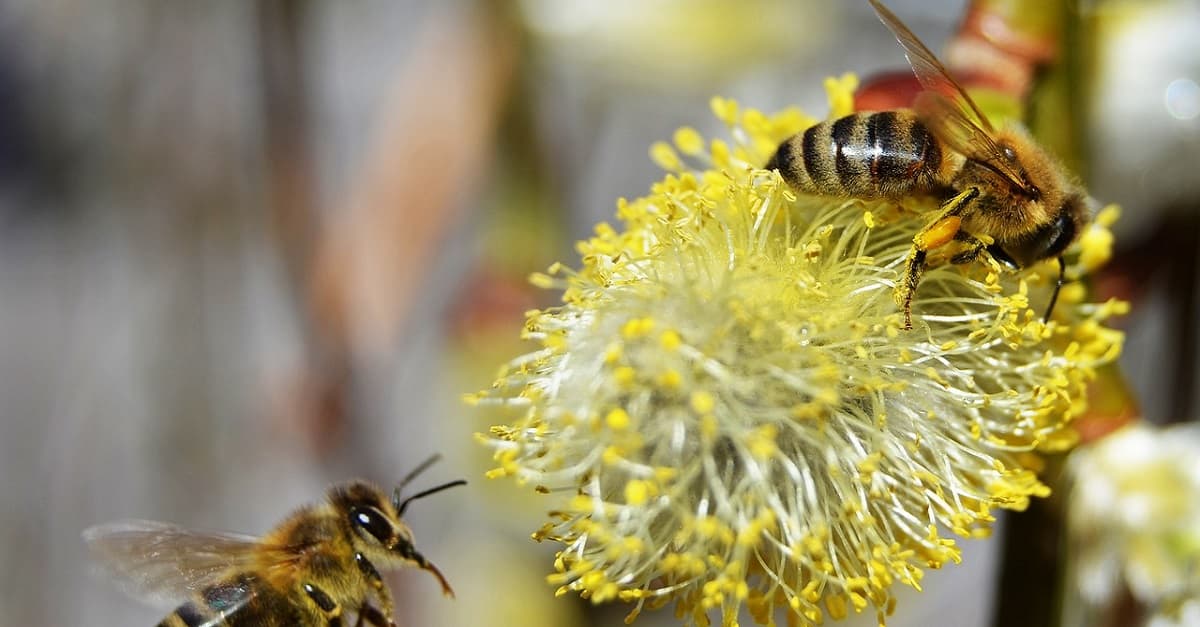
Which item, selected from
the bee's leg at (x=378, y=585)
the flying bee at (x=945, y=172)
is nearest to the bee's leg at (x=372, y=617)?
the bee's leg at (x=378, y=585)

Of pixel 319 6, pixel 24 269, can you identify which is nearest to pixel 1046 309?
pixel 319 6

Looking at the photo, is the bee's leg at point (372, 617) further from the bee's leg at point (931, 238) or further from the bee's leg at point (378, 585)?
the bee's leg at point (931, 238)

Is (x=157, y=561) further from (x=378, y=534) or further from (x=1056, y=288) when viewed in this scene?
(x=1056, y=288)

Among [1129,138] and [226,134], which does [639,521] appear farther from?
[226,134]

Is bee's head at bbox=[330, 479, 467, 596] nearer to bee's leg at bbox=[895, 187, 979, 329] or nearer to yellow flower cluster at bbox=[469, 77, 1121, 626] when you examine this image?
yellow flower cluster at bbox=[469, 77, 1121, 626]

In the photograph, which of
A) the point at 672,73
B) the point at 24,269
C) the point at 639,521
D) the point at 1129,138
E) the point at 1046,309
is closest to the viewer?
the point at 639,521

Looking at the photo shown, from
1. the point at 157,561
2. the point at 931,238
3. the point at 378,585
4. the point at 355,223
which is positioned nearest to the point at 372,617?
the point at 378,585

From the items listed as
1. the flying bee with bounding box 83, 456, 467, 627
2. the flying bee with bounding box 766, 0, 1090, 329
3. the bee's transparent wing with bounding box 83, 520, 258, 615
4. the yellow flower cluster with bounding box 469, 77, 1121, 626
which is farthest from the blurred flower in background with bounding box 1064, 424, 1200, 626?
the bee's transparent wing with bounding box 83, 520, 258, 615
